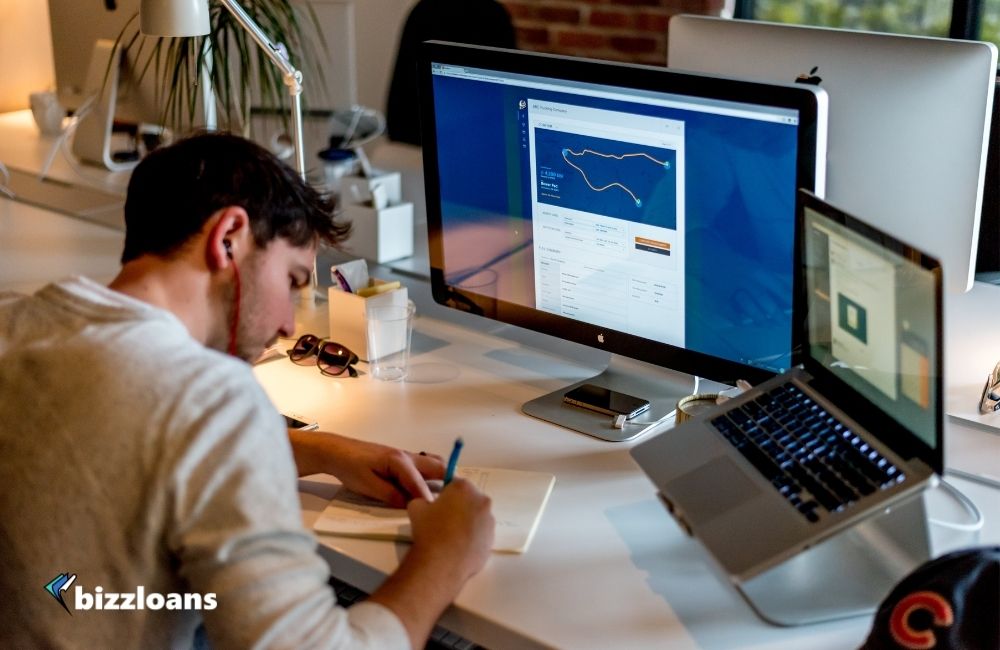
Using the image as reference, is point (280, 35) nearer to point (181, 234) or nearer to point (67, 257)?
point (67, 257)

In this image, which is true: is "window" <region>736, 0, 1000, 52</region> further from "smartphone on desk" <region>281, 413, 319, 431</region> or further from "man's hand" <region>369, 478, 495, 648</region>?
"man's hand" <region>369, 478, 495, 648</region>

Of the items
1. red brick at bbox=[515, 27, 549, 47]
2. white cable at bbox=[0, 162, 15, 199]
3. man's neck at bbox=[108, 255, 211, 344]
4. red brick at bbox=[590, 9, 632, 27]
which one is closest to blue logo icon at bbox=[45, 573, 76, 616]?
man's neck at bbox=[108, 255, 211, 344]

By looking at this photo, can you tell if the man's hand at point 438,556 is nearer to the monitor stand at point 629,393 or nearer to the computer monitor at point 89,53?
the monitor stand at point 629,393

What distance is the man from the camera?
988mm

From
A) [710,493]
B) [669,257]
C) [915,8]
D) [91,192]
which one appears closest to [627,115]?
[669,257]

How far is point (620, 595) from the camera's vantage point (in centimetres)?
117

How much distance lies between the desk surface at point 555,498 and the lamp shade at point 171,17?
51 centimetres

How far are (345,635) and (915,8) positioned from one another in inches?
128

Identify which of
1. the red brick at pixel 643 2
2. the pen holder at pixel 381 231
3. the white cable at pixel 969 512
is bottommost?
the white cable at pixel 969 512

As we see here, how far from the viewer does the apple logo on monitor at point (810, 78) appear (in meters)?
1.51

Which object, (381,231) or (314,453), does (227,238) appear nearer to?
(314,453)

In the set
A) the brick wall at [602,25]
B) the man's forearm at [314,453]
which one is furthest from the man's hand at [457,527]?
the brick wall at [602,25]

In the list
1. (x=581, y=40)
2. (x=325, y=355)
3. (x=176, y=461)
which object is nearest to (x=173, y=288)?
(x=176, y=461)

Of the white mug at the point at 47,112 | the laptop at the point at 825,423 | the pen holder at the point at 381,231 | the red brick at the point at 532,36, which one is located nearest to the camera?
the laptop at the point at 825,423
